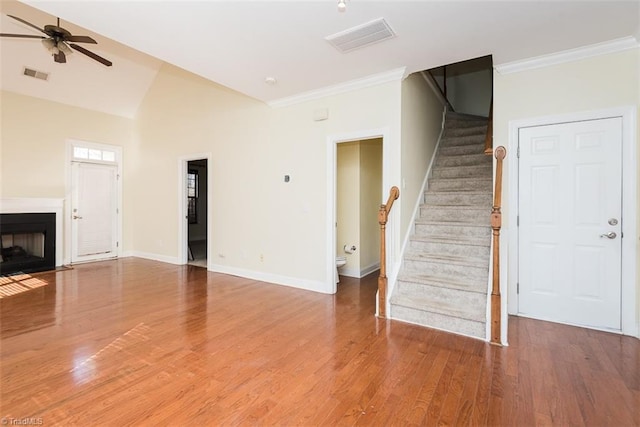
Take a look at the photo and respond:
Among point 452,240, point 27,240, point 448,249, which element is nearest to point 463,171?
point 452,240

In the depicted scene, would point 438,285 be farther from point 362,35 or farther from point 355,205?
point 362,35

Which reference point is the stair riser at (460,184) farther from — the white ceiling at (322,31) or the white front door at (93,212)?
the white front door at (93,212)

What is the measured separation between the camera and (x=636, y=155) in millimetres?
2826

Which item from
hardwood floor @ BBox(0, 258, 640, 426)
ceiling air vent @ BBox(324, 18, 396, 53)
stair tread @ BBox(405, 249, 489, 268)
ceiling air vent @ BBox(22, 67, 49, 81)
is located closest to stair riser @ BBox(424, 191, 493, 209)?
stair tread @ BBox(405, 249, 489, 268)

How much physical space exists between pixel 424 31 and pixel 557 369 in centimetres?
292

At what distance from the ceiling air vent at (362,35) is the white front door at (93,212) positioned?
604 cm

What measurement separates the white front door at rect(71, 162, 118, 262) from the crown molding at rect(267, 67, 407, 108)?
173 inches

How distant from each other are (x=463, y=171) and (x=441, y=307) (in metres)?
2.31

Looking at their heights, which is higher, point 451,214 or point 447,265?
point 451,214

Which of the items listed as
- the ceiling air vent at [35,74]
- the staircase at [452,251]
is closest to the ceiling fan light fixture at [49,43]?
the ceiling air vent at [35,74]

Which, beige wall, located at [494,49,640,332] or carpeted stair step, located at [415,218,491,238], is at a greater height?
beige wall, located at [494,49,640,332]

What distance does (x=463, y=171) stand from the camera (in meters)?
4.52

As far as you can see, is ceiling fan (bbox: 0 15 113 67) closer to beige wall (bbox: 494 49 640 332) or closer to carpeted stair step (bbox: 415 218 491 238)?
carpeted stair step (bbox: 415 218 491 238)

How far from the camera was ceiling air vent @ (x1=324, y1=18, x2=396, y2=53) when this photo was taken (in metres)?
2.64
